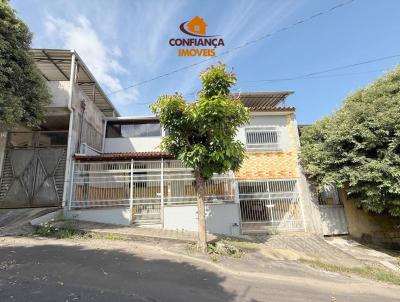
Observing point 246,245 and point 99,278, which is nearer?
point 99,278

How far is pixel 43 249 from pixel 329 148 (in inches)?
413

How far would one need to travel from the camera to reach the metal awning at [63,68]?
36.4ft

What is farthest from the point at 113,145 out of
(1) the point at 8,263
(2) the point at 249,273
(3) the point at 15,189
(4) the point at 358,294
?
(4) the point at 358,294

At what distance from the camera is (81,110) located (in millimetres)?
12094

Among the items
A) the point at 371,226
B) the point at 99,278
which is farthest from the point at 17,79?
the point at 371,226

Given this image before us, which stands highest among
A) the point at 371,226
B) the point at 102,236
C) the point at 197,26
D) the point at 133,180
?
the point at 197,26

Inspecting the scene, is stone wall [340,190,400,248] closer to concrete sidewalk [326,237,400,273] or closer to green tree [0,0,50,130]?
concrete sidewalk [326,237,400,273]

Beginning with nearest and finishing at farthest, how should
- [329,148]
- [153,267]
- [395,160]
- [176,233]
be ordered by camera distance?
[153,267]
[395,160]
[176,233]
[329,148]

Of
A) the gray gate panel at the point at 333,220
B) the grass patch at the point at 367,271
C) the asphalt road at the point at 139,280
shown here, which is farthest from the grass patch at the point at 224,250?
the gray gate panel at the point at 333,220

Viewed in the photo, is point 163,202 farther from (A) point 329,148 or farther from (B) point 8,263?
(A) point 329,148

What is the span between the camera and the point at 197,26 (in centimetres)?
1170

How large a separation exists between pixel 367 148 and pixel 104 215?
10.4 m

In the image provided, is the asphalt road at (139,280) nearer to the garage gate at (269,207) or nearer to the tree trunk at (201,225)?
the tree trunk at (201,225)

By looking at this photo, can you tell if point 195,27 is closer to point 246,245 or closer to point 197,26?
point 197,26
